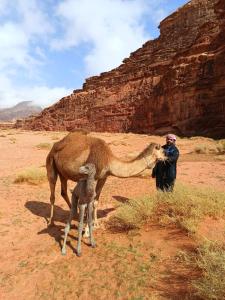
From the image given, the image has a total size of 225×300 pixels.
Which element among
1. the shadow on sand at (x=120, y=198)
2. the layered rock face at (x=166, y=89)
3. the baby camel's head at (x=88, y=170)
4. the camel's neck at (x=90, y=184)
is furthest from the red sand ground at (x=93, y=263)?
the layered rock face at (x=166, y=89)

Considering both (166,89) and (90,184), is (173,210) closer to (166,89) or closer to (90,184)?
(90,184)

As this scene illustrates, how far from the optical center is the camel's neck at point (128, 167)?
6.88 m

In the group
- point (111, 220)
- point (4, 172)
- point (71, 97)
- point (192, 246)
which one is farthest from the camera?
point (71, 97)

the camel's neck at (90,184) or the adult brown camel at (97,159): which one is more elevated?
the adult brown camel at (97,159)

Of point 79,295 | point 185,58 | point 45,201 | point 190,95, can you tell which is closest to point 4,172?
point 45,201

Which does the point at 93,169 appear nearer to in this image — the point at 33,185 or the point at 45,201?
the point at 45,201

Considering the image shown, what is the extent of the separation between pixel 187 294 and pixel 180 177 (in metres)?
8.98

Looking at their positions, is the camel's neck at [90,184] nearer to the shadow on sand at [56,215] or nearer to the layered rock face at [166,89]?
the shadow on sand at [56,215]

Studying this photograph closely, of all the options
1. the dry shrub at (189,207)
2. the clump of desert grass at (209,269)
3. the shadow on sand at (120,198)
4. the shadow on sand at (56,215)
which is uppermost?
Answer: the dry shrub at (189,207)

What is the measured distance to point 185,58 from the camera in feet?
138

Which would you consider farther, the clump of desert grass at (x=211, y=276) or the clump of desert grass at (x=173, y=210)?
the clump of desert grass at (x=173, y=210)

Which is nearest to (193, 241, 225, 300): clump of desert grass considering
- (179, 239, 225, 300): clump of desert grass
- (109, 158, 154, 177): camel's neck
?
(179, 239, 225, 300): clump of desert grass

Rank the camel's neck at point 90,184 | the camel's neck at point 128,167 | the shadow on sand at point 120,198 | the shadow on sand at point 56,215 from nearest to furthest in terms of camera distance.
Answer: the camel's neck at point 90,184
the camel's neck at point 128,167
the shadow on sand at point 56,215
the shadow on sand at point 120,198

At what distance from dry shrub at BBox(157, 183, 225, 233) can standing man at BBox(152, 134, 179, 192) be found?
2.89ft
